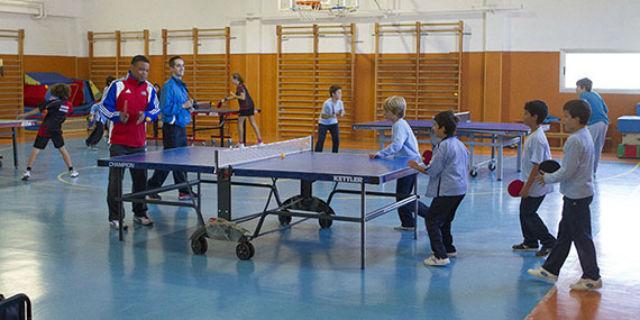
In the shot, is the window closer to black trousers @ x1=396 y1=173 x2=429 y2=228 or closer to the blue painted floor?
the blue painted floor

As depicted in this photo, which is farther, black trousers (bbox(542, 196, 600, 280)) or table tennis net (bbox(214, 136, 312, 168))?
table tennis net (bbox(214, 136, 312, 168))

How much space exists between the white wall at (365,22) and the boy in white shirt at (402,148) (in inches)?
368

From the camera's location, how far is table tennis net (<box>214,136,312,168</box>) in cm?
632

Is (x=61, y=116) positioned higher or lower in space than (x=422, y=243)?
higher

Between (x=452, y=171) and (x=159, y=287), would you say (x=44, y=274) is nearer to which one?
(x=159, y=287)

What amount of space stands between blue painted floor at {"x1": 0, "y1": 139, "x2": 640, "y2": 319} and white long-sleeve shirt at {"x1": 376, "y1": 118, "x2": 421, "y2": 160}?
774 millimetres

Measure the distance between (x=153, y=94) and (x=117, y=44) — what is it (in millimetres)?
12923

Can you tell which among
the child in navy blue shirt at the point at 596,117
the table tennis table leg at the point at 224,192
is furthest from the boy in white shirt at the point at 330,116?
the table tennis table leg at the point at 224,192

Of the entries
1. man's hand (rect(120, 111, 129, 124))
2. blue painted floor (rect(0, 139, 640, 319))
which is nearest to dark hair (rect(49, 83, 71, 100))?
blue painted floor (rect(0, 139, 640, 319))

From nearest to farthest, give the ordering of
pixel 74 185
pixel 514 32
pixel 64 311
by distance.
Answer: pixel 64 311
pixel 74 185
pixel 514 32

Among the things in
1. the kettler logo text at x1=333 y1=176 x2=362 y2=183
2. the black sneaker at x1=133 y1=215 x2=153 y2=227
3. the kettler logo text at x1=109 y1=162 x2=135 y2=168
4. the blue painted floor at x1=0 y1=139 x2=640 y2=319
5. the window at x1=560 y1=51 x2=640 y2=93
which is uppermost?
the window at x1=560 y1=51 x2=640 y2=93

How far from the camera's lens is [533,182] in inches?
226

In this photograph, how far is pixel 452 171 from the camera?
5.91 meters

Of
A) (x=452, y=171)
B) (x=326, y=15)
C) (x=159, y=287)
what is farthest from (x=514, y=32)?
(x=159, y=287)
